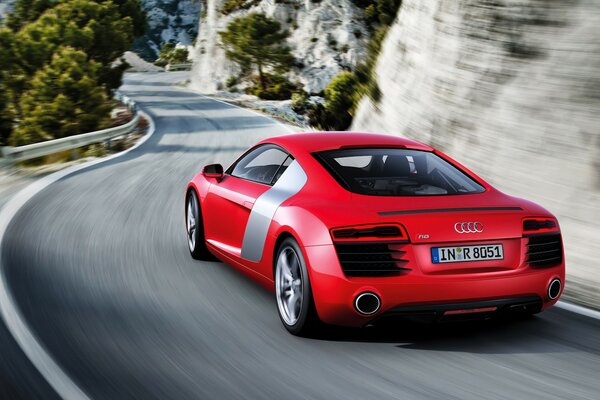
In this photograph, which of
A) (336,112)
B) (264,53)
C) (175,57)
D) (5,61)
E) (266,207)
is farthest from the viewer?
(175,57)

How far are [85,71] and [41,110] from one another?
3.43 m

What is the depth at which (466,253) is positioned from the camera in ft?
14.8

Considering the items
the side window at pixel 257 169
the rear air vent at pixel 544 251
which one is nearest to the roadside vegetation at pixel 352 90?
the side window at pixel 257 169

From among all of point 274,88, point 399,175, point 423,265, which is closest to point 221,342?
point 423,265

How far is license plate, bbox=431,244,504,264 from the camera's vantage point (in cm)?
446

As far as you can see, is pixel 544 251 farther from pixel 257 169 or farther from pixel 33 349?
pixel 33 349

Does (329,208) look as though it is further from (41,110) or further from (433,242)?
(41,110)

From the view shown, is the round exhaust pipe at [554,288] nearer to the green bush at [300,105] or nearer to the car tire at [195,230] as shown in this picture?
the car tire at [195,230]

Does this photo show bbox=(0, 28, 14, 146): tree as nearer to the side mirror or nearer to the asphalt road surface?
the asphalt road surface

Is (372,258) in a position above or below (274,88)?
above

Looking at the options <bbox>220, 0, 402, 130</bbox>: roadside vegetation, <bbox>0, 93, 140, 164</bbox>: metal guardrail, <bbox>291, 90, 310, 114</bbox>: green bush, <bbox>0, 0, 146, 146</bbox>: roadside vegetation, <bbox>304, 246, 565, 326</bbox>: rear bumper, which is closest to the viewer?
<bbox>304, 246, 565, 326</bbox>: rear bumper

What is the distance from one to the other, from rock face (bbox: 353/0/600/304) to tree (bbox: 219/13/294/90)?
112 ft

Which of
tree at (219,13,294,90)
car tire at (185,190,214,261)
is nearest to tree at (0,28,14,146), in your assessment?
tree at (219,13,294,90)

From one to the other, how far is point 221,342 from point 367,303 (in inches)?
38.9
